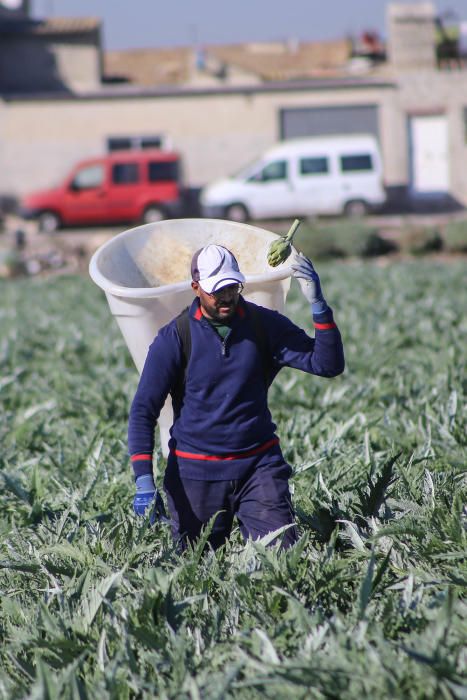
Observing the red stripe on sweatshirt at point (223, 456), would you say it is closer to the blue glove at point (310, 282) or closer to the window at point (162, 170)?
the blue glove at point (310, 282)

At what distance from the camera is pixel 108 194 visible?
2947cm

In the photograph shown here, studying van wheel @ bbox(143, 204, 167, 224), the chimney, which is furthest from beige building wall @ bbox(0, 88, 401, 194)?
van wheel @ bbox(143, 204, 167, 224)

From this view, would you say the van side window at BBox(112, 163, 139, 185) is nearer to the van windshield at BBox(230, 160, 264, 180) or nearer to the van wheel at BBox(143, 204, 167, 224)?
the van wheel at BBox(143, 204, 167, 224)

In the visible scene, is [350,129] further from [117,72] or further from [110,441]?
[110,441]

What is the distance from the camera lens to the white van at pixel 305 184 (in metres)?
29.3

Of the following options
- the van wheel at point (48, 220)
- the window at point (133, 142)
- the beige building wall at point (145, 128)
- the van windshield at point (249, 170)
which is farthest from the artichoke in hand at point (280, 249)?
the window at point (133, 142)

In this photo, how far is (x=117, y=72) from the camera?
141 feet

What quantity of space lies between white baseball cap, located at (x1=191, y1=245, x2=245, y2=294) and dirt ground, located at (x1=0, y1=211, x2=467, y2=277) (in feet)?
65.6

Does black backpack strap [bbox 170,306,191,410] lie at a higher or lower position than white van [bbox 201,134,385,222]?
higher

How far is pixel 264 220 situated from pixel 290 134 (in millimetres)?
5552

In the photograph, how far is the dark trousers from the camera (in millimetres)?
4555

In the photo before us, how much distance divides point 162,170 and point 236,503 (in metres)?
25.9

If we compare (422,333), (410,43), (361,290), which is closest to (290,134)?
(410,43)

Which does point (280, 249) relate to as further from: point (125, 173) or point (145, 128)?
point (145, 128)
